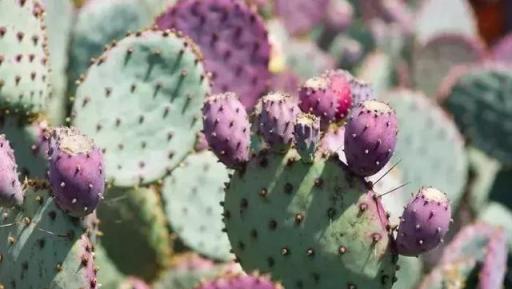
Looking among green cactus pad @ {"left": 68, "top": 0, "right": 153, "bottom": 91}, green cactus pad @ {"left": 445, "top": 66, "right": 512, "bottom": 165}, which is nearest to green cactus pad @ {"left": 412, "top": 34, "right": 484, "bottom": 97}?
green cactus pad @ {"left": 445, "top": 66, "right": 512, "bottom": 165}

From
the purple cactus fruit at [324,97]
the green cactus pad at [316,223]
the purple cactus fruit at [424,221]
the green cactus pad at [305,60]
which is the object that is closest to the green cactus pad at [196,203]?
the purple cactus fruit at [324,97]

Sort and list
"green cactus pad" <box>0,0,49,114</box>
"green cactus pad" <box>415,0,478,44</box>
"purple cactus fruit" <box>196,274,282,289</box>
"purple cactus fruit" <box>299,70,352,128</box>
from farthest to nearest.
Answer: "green cactus pad" <box>415,0,478,44</box>
"green cactus pad" <box>0,0,49,114</box>
"purple cactus fruit" <box>299,70,352,128</box>
"purple cactus fruit" <box>196,274,282,289</box>

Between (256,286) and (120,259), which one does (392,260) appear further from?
(120,259)

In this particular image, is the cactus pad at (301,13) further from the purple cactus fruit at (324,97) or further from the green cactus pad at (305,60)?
the purple cactus fruit at (324,97)

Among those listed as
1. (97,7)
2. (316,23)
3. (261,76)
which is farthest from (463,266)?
(316,23)

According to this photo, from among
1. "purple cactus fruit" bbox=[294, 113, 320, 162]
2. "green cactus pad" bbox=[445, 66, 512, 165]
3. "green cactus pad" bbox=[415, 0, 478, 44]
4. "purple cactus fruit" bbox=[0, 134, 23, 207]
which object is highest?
"green cactus pad" bbox=[415, 0, 478, 44]

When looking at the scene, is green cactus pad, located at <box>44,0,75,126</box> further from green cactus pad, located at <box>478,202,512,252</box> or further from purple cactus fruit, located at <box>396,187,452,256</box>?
purple cactus fruit, located at <box>396,187,452,256</box>

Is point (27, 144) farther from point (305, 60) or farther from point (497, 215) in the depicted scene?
point (305, 60)
